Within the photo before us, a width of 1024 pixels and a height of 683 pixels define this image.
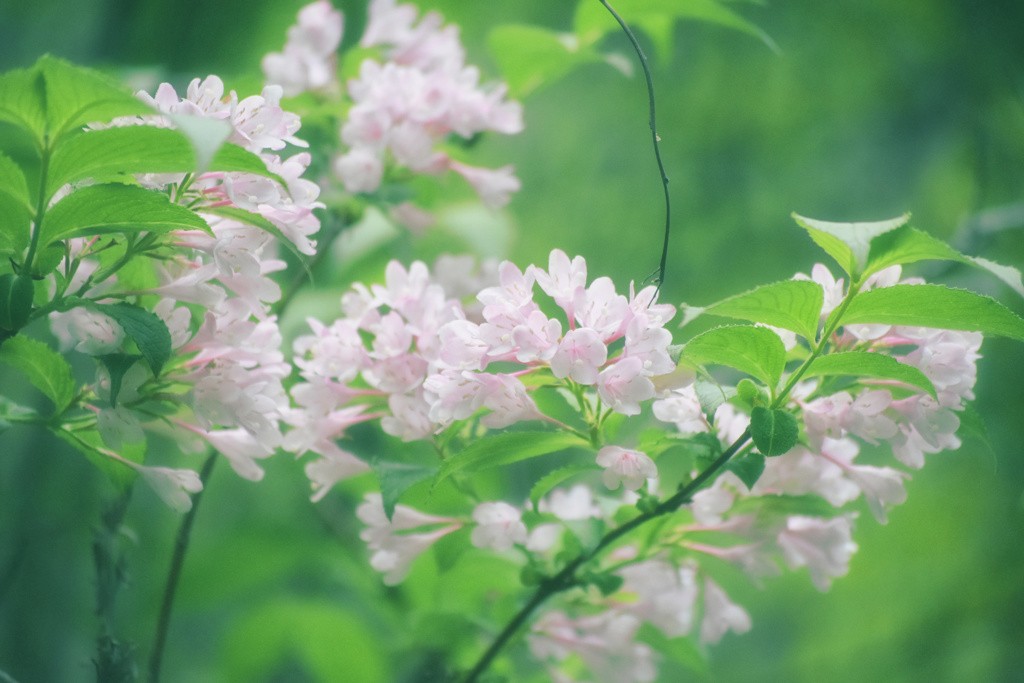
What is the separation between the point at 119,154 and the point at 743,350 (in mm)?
332

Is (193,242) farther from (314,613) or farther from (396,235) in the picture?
(314,613)


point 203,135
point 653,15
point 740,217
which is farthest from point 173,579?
point 740,217

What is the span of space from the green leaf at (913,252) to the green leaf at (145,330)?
1.23 ft

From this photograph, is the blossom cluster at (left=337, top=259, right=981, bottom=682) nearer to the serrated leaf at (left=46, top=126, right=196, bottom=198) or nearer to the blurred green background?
the serrated leaf at (left=46, top=126, right=196, bottom=198)

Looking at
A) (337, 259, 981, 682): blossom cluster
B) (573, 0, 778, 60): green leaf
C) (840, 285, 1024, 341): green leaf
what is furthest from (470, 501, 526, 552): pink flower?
(573, 0, 778, 60): green leaf

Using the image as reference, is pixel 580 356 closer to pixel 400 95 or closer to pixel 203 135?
pixel 203 135

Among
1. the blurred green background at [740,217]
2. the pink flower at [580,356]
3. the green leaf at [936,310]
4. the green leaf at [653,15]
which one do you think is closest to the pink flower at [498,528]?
the pink flower at [580,356]

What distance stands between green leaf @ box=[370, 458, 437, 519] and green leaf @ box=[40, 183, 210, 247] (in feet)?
0.58

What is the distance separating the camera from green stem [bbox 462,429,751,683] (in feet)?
1.40

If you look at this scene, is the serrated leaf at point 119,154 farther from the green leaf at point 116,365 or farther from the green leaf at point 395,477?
the green leaf at point 395,477

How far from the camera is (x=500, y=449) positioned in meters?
0.43

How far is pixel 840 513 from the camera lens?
55 cm

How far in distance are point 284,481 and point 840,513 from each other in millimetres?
1351

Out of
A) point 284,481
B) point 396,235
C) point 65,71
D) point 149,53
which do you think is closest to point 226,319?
point 65,71
